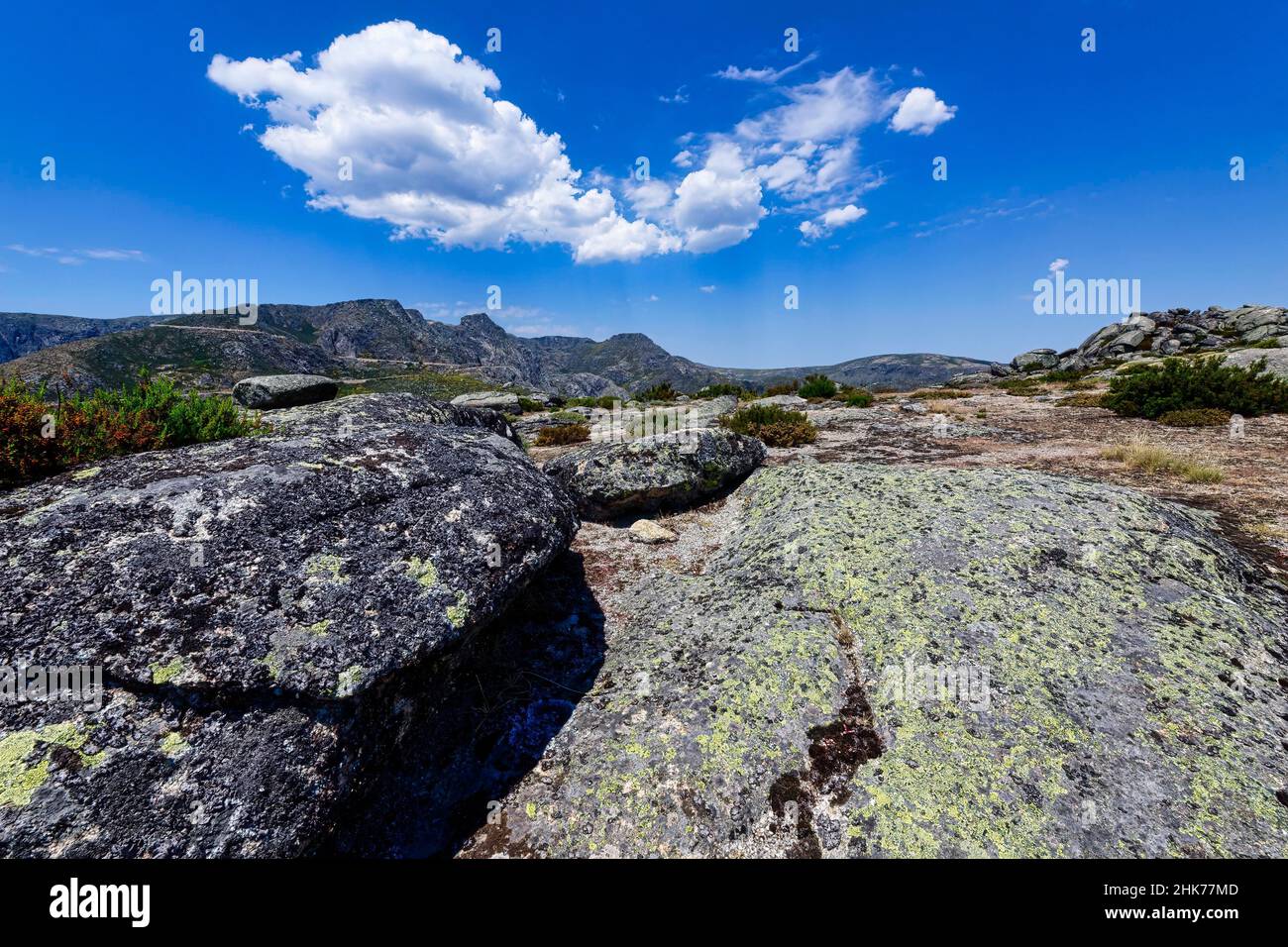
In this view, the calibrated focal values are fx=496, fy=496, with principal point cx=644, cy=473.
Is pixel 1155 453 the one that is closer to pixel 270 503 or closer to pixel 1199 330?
pixel 270 503

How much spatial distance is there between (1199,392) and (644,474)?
21.1 metres

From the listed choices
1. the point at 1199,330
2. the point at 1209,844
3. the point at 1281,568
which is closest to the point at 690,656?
the point at 1209,844

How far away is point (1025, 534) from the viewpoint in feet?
20.0

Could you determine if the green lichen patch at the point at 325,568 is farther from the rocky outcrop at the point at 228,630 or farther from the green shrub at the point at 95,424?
the green shrub at the point at 95,424

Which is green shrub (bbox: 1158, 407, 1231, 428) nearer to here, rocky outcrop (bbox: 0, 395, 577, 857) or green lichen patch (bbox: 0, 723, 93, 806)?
rocky outcrop (bbox: 0, 395, 577, 857)

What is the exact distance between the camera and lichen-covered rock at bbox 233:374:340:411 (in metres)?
17.7

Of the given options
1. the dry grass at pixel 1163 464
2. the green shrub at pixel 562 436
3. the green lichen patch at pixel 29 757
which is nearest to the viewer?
the green lichen patch at pixel 29 757

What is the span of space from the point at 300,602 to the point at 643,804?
9.47 feet

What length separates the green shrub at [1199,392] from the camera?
54.1ft

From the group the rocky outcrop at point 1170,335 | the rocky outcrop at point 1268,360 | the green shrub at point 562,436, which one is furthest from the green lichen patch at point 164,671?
the rocky outcrop at point 1170,335

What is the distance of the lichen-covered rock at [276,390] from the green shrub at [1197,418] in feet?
95.1

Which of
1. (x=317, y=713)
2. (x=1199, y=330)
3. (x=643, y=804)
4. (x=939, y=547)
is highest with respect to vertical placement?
(x=1199, y=330)

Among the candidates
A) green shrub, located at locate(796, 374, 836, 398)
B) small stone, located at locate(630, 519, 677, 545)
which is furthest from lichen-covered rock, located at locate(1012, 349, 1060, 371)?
small stone, located at locate(630, 519, 677, 545)

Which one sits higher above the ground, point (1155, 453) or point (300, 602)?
point (1155, 453)
